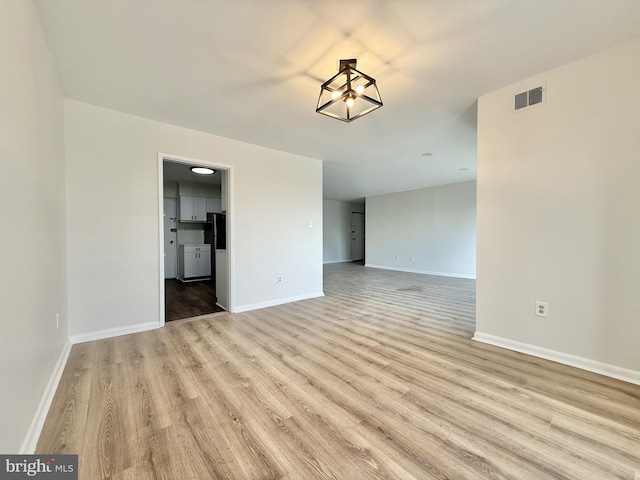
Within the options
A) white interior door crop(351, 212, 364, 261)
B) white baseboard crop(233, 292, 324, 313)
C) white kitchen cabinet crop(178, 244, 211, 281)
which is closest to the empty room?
white baseboard crop(233, 292, 324, 313)

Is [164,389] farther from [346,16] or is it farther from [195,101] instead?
[346,16]

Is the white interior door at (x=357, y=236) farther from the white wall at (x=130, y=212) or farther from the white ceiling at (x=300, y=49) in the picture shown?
the white ceiling at (x=300, y=49)

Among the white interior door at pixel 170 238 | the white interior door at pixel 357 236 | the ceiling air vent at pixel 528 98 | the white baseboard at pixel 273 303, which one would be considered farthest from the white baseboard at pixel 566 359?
the white interior door at pixel 357 236

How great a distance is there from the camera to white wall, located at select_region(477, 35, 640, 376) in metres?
1.88

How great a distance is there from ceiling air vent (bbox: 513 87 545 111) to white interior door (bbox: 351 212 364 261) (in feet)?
27.4

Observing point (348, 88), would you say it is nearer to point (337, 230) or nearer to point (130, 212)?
point (130, 212)

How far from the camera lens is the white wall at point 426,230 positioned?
261 inches

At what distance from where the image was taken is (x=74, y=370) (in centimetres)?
206

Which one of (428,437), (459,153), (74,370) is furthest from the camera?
(459,153)

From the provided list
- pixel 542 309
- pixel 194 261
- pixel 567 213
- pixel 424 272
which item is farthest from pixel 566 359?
pixel 194 261

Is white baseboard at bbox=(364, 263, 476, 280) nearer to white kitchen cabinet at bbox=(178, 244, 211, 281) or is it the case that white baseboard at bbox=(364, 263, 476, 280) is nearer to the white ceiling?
the white ceiling

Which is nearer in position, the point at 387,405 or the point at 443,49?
the point at 387,405

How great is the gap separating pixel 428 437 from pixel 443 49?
2541mm

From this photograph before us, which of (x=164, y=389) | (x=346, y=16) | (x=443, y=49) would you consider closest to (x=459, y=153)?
(x=443, y=49)
